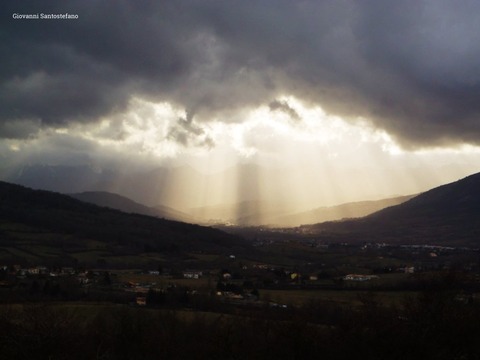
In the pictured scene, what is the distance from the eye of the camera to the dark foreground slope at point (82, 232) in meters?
112

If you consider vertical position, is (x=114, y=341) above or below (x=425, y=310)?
below

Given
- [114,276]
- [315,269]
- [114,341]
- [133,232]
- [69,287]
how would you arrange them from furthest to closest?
[133,232] → [315,269] → [114,276] → [69,287] → [114,341]

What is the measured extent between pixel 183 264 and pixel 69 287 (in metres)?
42.6

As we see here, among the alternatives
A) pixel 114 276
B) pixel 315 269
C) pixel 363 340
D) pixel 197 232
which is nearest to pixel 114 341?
pixel 363 340

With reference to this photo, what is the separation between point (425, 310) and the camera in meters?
28.9

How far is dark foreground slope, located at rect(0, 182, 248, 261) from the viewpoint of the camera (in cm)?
11172

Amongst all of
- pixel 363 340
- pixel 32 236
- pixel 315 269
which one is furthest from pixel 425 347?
pixel 32 236

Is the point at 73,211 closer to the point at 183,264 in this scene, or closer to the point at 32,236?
the point at 32,236

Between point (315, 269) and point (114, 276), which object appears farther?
point (315, 269)

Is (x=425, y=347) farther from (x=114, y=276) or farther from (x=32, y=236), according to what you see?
(x=32, y=236)

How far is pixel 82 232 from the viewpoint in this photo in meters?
130

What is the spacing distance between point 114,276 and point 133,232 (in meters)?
55.1

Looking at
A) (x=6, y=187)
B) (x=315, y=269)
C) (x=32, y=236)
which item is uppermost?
(x=6, y=187)

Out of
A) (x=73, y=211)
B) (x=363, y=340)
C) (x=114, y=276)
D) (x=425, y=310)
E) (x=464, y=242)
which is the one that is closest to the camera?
(x=363, y=340)
